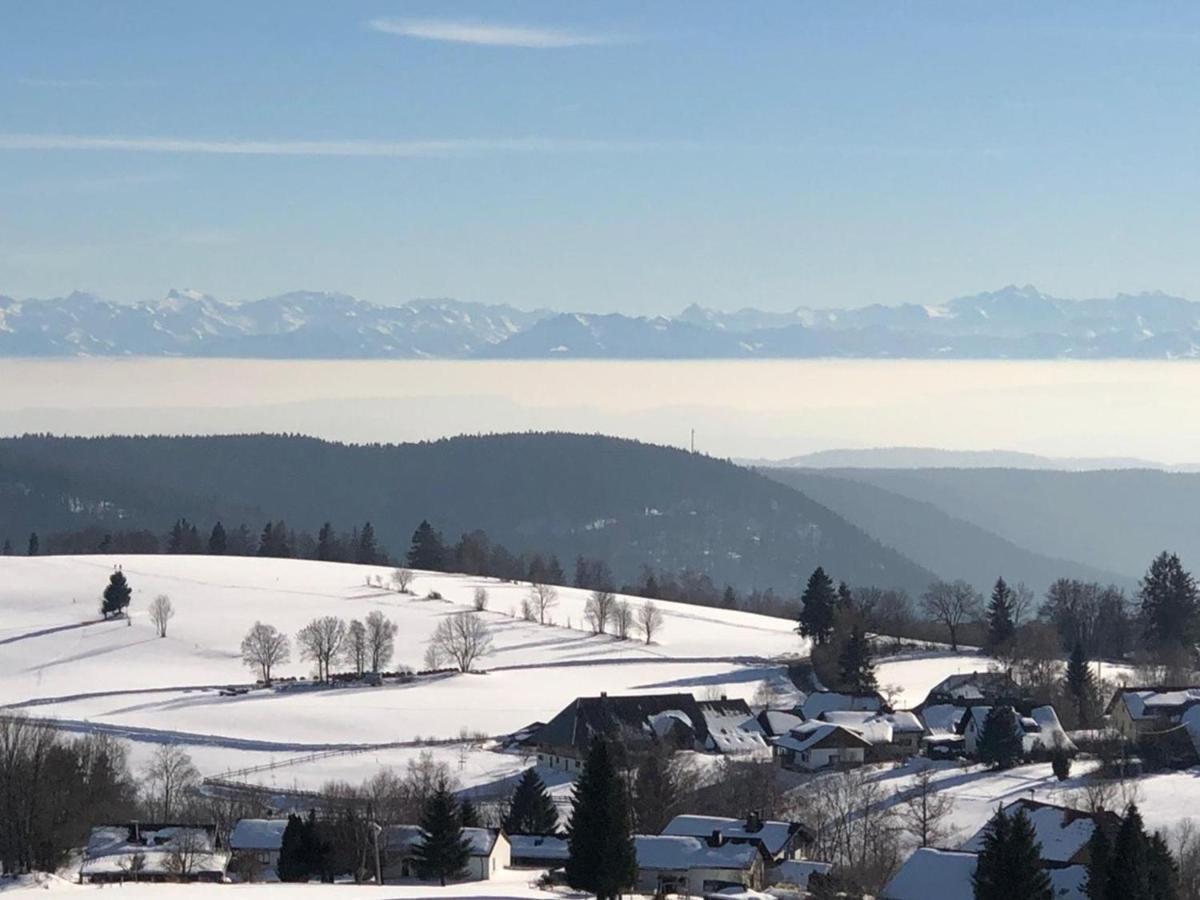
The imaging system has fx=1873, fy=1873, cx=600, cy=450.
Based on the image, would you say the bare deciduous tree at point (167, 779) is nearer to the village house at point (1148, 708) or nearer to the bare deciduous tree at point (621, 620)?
the village house at point (1148, 708)

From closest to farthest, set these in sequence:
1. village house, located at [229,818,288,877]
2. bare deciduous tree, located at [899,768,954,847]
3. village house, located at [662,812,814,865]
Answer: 1. village house, located at [229,818,288,877]
2. village house, located at [662,812,814,865]
3. bare deciduous tree, located at [899,768,954,847]

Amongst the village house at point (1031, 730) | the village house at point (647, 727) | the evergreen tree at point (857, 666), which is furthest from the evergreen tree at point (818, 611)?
the village house at point (1031, 730)

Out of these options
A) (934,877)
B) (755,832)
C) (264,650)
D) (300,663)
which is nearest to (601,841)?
(934,877)

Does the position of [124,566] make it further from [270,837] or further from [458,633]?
[270,837]

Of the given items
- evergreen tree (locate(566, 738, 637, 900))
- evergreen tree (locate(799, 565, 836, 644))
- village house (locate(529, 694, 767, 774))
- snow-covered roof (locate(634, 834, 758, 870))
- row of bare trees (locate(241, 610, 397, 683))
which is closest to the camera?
evergreen tree (locate(566, 738, 637, 900))

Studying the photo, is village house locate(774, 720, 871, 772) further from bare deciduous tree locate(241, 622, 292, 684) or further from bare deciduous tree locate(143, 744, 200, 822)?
bare deciduous tree locate(241, 622, 292, 684)

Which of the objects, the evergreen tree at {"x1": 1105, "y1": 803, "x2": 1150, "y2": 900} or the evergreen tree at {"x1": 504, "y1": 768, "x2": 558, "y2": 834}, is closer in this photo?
the evergreen tree at {"x1": 1105, "y1": 803, "x2": 1150, "y2": 900}

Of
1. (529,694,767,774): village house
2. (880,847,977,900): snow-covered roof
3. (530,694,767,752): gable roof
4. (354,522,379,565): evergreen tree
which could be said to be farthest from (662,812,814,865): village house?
(354,522,379,565): evergreen tree
